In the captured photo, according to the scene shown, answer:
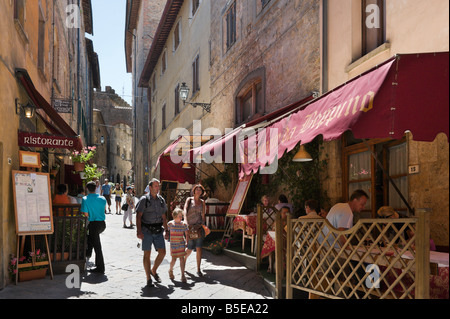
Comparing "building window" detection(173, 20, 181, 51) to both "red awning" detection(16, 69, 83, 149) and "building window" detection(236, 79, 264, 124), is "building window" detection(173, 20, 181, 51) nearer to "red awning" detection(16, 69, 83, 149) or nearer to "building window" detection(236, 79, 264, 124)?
"building window" detection(236, 79, 264, 124)

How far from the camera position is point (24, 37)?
7723 millimetres

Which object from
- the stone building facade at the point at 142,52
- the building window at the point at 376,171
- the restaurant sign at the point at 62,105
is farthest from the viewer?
the stone building facade at the point at 142,52

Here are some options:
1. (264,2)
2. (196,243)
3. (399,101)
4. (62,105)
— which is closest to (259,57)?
(264,2)

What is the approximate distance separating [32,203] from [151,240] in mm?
2082

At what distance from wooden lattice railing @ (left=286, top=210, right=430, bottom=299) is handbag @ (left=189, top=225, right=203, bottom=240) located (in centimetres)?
268

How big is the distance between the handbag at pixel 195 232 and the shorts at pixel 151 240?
763 millimetres

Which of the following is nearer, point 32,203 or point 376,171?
point 376,171

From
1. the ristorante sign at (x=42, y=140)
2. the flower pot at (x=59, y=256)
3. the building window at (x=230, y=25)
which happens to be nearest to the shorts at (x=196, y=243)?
the flower pot at (x=59, y=256)

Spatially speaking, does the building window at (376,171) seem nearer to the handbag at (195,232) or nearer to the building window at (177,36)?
the handbag at (195,232)

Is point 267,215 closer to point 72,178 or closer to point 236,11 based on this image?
point 236,11

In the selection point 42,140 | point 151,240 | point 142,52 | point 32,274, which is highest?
point 142,52

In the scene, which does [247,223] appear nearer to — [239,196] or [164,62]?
[239,196]

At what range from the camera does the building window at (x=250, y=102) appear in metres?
11.1

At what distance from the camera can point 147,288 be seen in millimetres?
6457
